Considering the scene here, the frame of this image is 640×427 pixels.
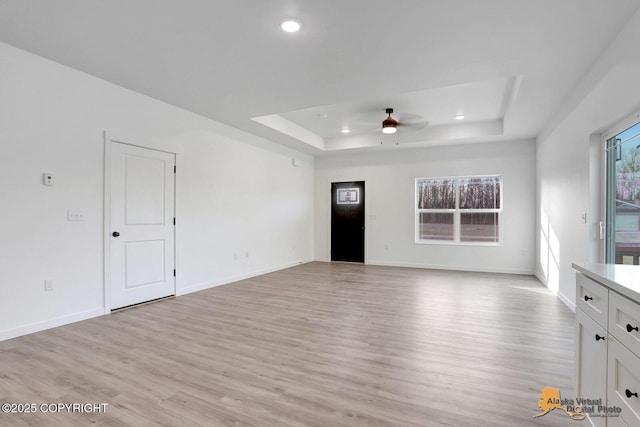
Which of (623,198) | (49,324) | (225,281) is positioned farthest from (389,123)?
(49,324)

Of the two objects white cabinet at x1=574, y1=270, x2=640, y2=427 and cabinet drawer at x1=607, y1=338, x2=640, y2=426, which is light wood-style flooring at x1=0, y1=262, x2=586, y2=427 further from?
cabinet drawer at x1=607, y1=338, x2=640, y2=426

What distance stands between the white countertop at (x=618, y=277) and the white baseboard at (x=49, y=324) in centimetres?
448

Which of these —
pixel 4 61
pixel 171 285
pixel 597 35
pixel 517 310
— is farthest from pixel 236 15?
pixel 517 310

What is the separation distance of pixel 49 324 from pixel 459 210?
7.07 metres

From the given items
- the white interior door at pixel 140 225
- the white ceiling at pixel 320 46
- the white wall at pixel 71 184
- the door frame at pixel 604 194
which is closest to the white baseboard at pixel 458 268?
the white ceiling at pixel 320 46

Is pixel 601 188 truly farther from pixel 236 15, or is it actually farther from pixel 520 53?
pixel 236 15

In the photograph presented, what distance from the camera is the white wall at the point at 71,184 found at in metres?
3.00

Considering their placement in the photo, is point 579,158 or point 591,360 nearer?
point 591,360

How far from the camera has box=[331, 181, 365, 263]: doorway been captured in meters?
7.91

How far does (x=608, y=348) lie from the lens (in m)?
1.39

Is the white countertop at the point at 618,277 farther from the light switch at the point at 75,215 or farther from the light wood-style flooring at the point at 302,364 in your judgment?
the light switch at the point at 75,215

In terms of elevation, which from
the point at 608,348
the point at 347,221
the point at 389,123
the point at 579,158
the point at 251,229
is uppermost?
the point at 389,123

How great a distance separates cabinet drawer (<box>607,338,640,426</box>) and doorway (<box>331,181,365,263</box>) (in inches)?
257

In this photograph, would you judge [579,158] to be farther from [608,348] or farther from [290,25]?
[290,25]
